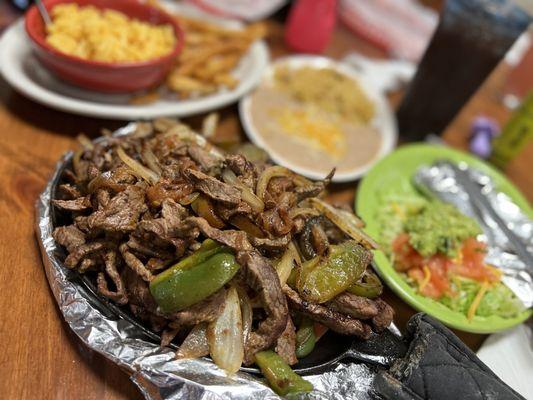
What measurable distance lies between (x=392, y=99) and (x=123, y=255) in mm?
2217

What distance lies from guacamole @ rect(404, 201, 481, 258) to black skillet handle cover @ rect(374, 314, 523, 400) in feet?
1.69

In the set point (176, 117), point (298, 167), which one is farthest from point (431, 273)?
point (176, 117)

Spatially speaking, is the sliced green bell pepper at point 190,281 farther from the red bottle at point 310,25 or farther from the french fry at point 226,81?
the red bottle at point 310,25

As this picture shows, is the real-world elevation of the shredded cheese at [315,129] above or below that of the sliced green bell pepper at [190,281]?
below

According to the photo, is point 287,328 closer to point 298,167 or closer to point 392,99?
point 298,167

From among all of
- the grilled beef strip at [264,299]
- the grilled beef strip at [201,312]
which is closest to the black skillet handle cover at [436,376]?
the grilled beef strip at [264,299]

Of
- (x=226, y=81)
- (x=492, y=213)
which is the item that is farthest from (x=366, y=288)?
(x=226, y=81)

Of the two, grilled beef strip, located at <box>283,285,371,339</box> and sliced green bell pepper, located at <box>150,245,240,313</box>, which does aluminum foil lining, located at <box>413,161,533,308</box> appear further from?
sliced green bell pepper, located at <box>150,245,240,313</box>

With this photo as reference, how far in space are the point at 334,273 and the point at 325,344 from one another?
0.84 ft

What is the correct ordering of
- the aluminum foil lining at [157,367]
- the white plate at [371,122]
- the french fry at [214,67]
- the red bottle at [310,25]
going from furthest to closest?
the red bottle at [310,25] → the french fry at [214,67] → the white plate at [371,122] → the aluminum foil lining at [157,367]

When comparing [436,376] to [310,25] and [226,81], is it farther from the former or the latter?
[310,25]

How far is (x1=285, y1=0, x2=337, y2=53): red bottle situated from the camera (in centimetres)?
289

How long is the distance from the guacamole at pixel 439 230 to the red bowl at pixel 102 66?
1326 millimetres

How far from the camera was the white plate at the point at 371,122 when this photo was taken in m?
2.16
